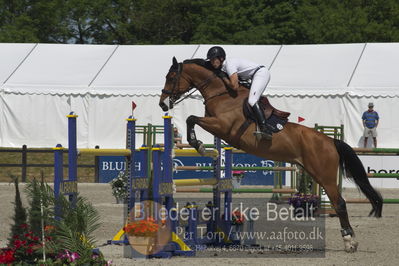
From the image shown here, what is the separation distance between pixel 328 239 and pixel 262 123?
7.09 feet

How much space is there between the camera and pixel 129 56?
23172 millimetres

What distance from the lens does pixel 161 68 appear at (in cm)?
2223

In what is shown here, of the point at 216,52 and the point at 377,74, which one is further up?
the point at 377,74

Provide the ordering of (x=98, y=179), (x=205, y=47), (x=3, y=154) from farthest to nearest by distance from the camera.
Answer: (x=3, y=154) → (x=205, y=47) → (x=98, y=179)

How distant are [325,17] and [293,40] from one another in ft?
5.93

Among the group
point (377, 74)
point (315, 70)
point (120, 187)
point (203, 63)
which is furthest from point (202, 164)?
point (203, 63)

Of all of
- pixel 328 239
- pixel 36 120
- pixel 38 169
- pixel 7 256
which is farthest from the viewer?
pixel 36 120

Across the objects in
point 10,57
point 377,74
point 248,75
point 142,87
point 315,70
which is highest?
point 10,57

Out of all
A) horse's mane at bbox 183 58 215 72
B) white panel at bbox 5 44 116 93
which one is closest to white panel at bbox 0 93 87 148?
white panel at bbox 5 44 116 93

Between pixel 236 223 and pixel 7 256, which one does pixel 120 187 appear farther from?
pixel 7 256

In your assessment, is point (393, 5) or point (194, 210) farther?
point (393, 5)

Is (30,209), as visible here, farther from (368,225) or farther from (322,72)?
(322,72)

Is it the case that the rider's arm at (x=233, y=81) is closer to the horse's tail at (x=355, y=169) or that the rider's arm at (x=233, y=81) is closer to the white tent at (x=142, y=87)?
the horse's tail at (x=355, y=169)

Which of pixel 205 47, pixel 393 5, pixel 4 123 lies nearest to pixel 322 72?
pixel 205 47
